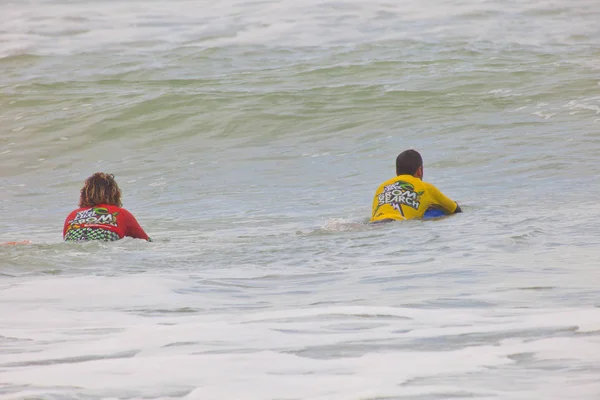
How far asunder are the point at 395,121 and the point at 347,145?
1.66 metres

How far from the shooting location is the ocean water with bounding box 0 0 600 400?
4.14m

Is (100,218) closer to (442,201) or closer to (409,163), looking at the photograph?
(409,163)

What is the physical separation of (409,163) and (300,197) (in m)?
3.61

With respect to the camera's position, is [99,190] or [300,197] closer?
[99,190]

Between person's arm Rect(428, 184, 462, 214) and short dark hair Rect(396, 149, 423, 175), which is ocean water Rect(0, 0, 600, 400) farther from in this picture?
short dark hair Rect(396, 149, 423, 175)

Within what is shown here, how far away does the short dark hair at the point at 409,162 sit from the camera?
31.7ft

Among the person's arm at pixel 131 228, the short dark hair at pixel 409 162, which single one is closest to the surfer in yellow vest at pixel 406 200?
the short dark hair at pixel 409 162

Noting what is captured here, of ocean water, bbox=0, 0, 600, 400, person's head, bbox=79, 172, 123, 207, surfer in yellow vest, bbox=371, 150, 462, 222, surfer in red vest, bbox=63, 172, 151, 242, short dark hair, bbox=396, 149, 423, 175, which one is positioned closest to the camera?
ocean water, bbox=0, 0, 600, 400

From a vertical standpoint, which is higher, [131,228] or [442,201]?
[131,228]

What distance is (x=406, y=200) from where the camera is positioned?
9547 millimetres

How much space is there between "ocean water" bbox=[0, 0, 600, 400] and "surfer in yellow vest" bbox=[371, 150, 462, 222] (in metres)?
0.26

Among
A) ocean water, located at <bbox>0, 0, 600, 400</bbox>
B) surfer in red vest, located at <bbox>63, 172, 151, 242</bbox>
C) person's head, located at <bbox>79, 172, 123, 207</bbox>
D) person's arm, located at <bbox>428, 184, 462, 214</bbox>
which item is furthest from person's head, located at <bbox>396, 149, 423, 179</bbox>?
person's head, located at <bbox>79, 172, 123, 207</bbox>

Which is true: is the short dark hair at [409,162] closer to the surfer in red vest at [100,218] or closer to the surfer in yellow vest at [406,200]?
the surfer in yellow vest at [406,200]

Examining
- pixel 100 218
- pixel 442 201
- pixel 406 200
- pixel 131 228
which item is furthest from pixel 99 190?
pixel 442 201
